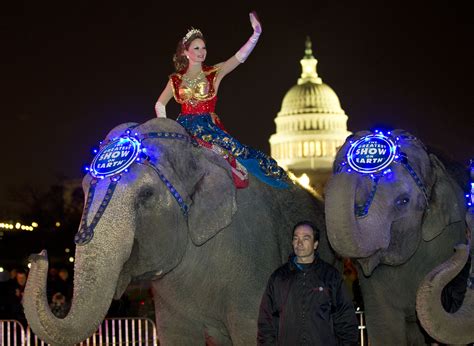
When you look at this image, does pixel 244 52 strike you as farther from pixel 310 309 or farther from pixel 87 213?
pixel 310 309

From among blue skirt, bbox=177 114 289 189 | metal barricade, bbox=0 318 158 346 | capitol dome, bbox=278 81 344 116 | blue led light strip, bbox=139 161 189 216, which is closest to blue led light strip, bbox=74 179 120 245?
blue led light strip, bbox=139 161 189 216

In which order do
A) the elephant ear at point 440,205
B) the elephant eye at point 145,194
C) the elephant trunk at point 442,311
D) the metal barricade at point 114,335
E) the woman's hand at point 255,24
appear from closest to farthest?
the elephant trunk at point 442,311 < the elephant eye at point 145,194 < the elephant ear at point 440,205 < the woman's hand at point 255,24 < the metal barricade at point 114,335

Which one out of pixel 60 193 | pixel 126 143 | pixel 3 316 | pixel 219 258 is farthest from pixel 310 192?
pixel 60 193

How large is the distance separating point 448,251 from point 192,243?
230 cm

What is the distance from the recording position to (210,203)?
317 inches

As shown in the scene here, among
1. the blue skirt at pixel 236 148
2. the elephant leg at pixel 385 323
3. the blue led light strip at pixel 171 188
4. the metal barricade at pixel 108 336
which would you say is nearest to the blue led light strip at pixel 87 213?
the blue led light strip at pixel 171 188

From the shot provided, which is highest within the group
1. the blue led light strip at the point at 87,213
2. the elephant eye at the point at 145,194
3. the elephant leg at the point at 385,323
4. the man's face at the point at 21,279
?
the man's face at the point at 21,279

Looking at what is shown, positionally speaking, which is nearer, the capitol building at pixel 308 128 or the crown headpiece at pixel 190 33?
the crown headpiece at pixel 190 33

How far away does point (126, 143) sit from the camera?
7867mm

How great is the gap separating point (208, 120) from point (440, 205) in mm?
1994

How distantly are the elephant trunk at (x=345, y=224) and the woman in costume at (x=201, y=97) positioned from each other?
0.90m

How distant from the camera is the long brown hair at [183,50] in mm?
8930

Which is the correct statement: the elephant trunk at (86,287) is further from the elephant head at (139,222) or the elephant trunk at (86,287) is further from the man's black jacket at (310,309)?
the man's black jacket at (310,309)

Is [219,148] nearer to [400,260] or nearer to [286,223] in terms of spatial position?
[286,223]
